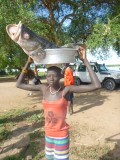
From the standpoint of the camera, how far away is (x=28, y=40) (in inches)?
121

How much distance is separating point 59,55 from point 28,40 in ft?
1.34

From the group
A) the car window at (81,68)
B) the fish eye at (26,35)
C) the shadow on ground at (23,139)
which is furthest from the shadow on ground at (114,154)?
the car window at (81,68)

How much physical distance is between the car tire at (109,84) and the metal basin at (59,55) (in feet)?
42.8

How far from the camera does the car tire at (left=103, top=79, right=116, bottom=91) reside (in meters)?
15.8

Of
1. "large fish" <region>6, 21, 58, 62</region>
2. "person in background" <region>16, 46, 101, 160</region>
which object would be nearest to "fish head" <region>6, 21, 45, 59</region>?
"large fish" <region>6, 21, 58, 62</region>

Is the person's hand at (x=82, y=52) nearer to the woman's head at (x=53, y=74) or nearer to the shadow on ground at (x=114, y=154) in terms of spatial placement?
the woman's head at (x=53, y=74)

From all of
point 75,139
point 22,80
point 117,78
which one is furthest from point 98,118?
point 117,78

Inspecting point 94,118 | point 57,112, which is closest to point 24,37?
point 57,112

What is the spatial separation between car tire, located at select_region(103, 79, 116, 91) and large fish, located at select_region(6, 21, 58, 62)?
1302cm

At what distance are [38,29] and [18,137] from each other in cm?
371

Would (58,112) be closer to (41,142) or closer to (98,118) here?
(41,142)

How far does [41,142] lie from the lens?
597 cm

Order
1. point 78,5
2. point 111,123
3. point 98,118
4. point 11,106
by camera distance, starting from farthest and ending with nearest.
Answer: point 78,5 < point 11,106 < point 98,118 < point 111,123

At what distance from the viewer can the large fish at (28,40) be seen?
3016 mm
